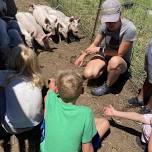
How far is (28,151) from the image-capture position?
152 inches

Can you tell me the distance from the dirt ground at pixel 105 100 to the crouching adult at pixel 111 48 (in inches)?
5.8

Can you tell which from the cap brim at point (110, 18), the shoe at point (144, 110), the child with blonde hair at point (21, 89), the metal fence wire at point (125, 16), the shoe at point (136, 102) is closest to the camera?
the child with blonde hair at point (21, 89)

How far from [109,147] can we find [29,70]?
1198 mm

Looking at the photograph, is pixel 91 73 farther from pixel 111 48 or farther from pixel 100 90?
pixel 111 48

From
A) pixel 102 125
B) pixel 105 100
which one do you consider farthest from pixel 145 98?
pixel 102 125

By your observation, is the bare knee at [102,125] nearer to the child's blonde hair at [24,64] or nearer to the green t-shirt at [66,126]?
the green t-shirt at [66,126]

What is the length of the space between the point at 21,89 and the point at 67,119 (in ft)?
1.85

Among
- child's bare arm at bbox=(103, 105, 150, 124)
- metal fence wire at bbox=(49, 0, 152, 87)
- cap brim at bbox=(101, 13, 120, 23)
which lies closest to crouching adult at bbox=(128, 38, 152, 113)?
child's bare arm at bbox=(103, 105, 150, 124)

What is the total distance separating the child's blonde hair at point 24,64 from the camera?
11.8 ft

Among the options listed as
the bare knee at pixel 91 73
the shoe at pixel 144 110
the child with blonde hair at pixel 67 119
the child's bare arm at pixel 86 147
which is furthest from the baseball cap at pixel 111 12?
the child's bare arm at pixel 86 147

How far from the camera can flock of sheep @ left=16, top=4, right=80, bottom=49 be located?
5645mm

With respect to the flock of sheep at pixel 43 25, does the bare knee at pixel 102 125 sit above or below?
below

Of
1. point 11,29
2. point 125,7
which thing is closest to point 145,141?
point 11,29

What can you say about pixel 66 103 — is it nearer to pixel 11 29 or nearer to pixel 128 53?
pixel 128 53
